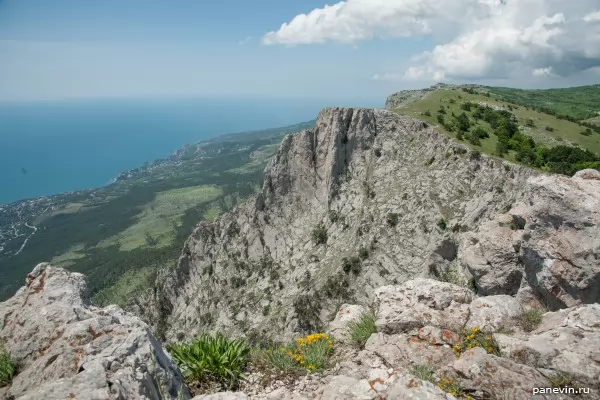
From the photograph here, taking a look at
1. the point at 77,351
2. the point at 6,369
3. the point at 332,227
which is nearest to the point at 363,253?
the point at 332,227

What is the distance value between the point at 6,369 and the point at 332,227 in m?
43.4

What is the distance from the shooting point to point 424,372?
308 inches

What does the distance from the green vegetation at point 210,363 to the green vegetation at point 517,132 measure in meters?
35.5

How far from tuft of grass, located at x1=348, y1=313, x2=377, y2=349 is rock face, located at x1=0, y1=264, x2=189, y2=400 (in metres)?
5.10

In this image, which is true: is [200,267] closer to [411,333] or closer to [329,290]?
[329,290]

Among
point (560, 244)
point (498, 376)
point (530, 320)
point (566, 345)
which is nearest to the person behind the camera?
point (498, 376)

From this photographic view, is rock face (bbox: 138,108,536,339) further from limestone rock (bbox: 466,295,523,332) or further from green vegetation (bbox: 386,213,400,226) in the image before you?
limestone rock (bbox: 466,295,523,332)

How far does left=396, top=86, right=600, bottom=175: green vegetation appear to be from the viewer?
36.3 metres

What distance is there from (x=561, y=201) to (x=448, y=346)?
6.27 metres

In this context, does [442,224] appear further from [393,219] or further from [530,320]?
[530,320]

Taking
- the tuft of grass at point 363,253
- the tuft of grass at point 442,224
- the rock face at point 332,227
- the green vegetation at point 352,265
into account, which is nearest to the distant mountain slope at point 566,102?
the rock face at point 332,227

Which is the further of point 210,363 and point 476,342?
point 476,342

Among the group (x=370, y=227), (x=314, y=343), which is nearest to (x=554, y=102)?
(x=370, y=227)

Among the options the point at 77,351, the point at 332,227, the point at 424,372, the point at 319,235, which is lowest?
the point at 319,235
